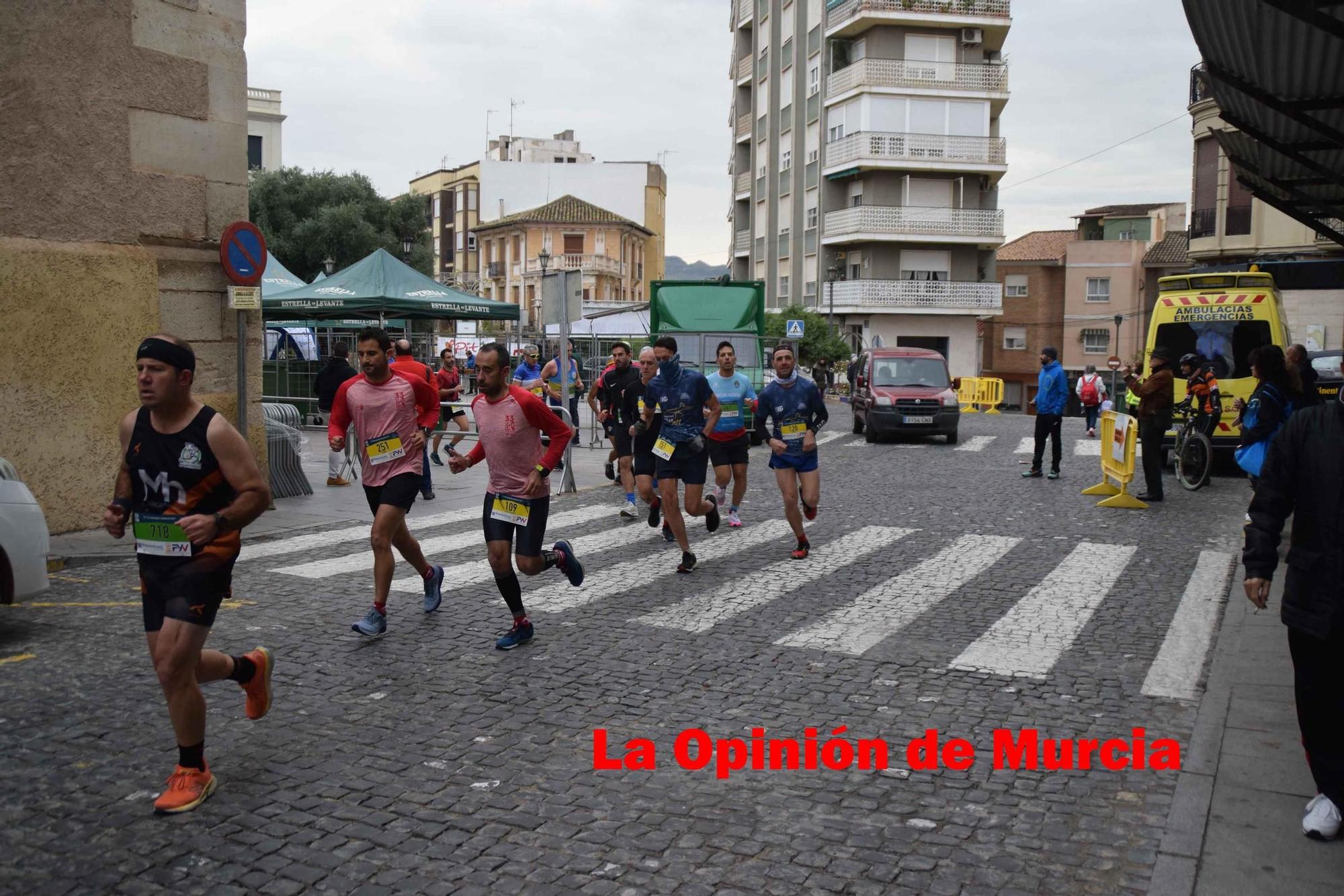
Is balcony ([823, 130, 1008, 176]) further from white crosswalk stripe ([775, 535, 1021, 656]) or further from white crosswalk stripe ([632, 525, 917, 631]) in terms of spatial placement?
white crosswalk stripe ([775, 535, 1021, 656])

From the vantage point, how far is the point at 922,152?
163 feet

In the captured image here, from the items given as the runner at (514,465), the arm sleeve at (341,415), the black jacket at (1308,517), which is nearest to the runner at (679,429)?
the runner at (514,465)

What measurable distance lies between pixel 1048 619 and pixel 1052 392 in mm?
8792

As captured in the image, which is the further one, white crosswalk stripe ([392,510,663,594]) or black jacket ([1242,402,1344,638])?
white crosswalk stripe ([392,510,663,594])

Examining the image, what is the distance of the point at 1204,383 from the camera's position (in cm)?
1617

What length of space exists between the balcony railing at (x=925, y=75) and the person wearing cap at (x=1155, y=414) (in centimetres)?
3778

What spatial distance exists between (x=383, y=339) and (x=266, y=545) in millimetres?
4250

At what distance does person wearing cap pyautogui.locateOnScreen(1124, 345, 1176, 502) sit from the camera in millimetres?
14086

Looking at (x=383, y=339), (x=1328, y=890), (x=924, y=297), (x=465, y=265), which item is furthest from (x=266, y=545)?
(x=465, y=265)

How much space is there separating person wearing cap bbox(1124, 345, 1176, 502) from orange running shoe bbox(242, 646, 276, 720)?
37.6 feet

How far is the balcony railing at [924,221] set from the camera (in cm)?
4978

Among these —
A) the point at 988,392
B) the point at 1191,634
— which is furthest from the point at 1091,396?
the point at 1191,634

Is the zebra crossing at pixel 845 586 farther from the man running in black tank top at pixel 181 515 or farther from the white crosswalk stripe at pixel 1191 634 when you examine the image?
the man running in black tank top at pixel 181 515

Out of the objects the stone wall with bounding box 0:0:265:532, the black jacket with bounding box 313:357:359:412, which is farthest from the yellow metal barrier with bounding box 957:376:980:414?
the stone wall with bounding box 0:0:265:532
